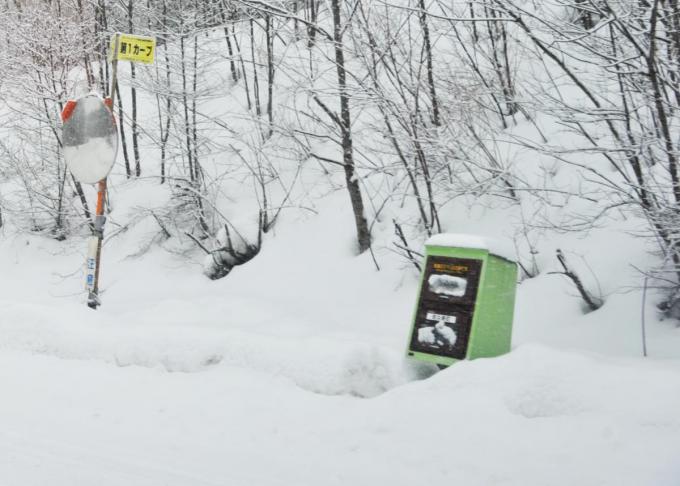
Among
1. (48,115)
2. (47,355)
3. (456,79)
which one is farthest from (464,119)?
(48,115)

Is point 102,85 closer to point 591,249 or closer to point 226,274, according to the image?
point 226,274

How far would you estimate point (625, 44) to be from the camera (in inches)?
218

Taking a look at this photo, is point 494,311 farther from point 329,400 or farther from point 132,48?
point 132,48

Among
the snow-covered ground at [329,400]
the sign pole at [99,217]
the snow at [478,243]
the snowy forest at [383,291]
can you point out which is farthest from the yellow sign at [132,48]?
the snow at [478,243]

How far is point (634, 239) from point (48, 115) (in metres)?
11.6

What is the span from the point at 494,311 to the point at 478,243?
1.72 feet

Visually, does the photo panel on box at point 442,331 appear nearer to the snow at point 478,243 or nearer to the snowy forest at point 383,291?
the snowy forest at point 383,291

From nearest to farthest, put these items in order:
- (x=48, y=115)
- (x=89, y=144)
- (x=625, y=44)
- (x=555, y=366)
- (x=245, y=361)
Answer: (x=555, y=366) < (x=245, y=361) < (x=625, y=44) < (x=89, y=144) < (x=48, y=115)

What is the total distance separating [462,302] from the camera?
459cm

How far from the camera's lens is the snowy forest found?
12.1ft

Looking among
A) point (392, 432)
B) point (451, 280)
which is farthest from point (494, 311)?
point (392, 432)

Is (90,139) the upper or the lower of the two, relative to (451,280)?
upper

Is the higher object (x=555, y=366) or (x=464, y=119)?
(x=464, y=119)

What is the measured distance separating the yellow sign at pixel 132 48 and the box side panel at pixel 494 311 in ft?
15.1
